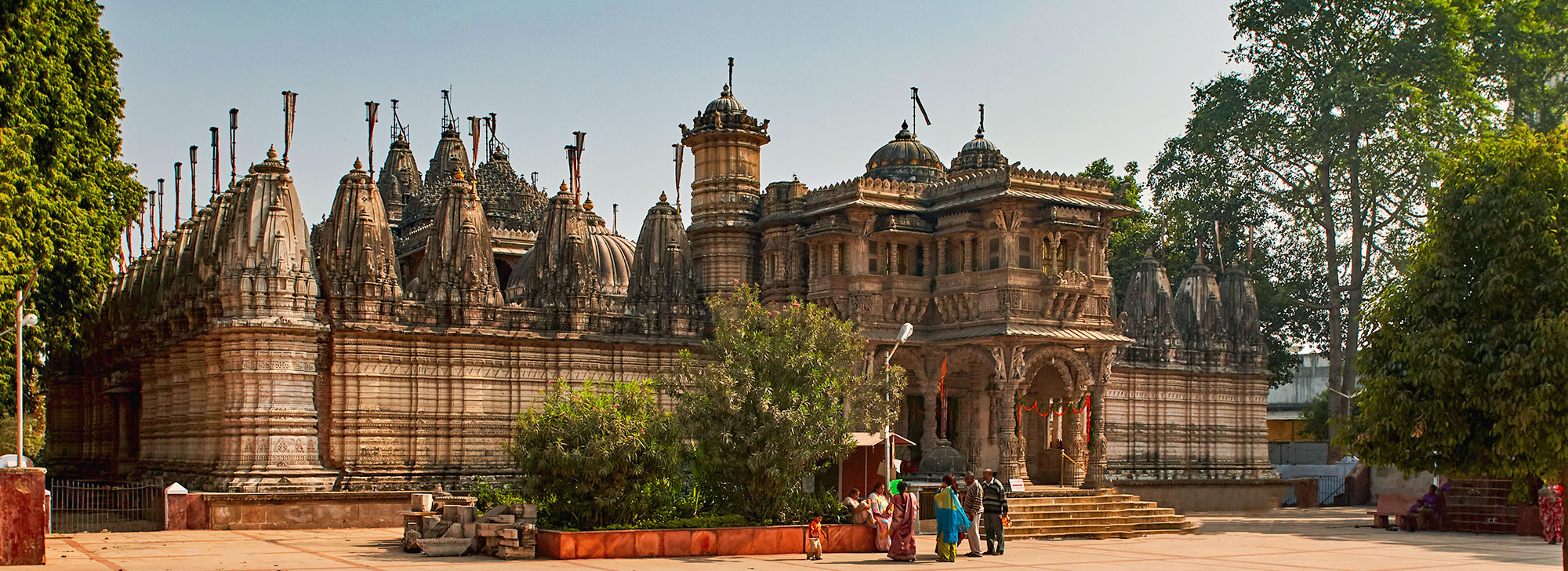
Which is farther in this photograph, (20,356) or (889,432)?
(889,432)

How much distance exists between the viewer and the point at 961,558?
25.7 m

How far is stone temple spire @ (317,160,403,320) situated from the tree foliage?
20304 millimetres


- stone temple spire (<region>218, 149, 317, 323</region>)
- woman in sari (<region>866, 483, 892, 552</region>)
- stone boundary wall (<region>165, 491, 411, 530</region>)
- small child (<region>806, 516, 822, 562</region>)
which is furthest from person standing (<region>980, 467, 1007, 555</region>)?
stone temple spire (<region>218, 149, 317, 323</region>)

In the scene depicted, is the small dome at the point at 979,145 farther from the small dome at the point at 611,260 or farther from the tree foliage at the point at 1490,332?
the tree foliage at the point at 1490,332

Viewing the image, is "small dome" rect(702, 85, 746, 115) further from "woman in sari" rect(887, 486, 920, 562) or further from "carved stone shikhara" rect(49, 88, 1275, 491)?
"woman in sari" rect(887, 486, 920, 562)

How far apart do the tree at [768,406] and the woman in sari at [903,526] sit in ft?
6.54

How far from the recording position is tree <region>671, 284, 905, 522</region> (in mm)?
25016

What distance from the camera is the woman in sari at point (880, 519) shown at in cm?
2575

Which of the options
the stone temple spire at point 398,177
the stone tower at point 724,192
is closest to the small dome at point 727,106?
the stone tower at point 724,192

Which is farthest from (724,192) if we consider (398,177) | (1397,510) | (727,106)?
(398,177)

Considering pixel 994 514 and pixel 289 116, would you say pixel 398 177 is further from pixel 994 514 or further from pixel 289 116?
pixel 994 514

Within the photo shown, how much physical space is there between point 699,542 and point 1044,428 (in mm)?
15687

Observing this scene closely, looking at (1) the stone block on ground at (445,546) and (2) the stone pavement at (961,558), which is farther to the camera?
(1) the stone block on ground at (445,546)

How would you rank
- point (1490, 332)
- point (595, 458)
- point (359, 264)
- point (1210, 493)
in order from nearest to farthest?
→ point (1490, 332), point (595, 458), point (359, 264), point (1210, 493)
